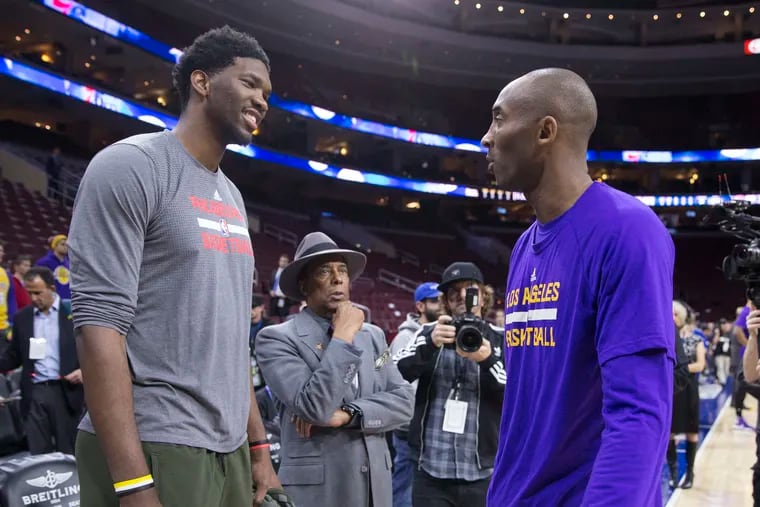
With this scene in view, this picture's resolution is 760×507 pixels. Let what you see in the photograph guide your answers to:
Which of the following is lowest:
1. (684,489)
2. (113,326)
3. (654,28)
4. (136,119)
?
(684,489)

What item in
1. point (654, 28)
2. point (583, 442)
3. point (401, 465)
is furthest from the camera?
point (654, 28)

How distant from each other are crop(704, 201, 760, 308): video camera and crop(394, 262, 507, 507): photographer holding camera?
3.81ft

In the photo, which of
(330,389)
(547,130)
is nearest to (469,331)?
(330,389)

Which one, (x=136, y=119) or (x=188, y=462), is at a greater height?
(x=136, y=119)

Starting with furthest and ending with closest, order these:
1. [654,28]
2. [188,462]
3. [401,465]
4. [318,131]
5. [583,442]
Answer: [654,28] → [318,131] → [401,465] → [188,462] → [583,442]

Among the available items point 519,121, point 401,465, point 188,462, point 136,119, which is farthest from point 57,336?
point 136,119

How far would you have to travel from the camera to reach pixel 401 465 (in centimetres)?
525

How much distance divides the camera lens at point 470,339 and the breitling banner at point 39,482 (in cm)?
207

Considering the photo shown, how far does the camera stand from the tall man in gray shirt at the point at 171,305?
1.76 metres

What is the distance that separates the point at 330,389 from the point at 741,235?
1.81m

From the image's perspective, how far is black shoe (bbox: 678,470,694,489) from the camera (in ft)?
25.4

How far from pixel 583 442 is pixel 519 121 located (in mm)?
741

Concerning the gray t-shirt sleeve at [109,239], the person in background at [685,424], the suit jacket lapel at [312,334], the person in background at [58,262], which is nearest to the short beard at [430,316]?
the suit jacket lapel at [312,334]

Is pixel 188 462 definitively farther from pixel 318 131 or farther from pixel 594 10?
pixel 594 10
